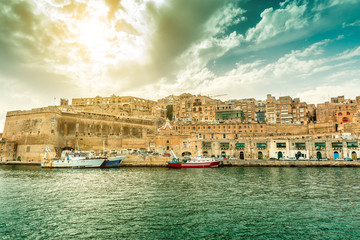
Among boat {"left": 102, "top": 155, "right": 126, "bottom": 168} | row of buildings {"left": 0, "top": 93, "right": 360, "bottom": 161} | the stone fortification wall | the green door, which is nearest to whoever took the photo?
the green door

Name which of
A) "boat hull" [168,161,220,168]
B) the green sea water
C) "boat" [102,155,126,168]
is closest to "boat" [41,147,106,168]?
"boat" [102,155,126,168]

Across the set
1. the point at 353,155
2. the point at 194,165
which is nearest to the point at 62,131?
the point at 194,165

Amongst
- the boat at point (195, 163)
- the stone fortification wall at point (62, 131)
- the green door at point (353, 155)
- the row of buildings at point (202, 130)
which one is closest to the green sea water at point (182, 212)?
the boat at point (195, 163)

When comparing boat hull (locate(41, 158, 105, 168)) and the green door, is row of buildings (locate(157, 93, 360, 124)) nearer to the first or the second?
the green door

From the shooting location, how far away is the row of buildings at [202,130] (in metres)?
56.5

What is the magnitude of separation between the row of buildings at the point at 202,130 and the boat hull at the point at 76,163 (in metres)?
11.3

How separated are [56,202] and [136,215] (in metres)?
8.00

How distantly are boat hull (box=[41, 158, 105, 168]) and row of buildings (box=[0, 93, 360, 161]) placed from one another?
11.3 meters

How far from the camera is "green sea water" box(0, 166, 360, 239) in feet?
42.4

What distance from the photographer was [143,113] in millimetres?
94375

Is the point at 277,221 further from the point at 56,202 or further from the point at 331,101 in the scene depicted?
the point at 331,101

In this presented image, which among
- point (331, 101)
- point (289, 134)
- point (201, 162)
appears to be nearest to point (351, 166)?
point (289, 134)

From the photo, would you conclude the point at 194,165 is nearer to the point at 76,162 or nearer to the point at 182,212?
the point at 76,162

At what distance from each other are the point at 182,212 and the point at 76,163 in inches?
1545
